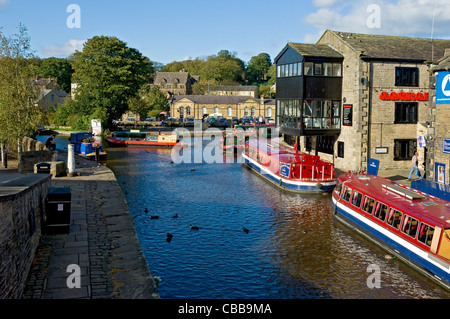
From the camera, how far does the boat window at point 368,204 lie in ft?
59.9

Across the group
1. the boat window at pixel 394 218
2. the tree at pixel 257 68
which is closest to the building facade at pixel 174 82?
the tree at pixel 257 68

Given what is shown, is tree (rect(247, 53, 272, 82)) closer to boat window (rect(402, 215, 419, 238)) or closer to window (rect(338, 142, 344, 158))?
window (rect(338, 142, 344, 158))

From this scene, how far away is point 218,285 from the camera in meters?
13.9

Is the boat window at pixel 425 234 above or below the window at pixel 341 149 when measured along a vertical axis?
below

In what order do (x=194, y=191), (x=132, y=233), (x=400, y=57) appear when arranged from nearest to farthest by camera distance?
(x=132, y=233) → (x=194, y=191) → (x=400, y=57)

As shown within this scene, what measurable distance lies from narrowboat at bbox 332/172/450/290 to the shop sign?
38.2 ft

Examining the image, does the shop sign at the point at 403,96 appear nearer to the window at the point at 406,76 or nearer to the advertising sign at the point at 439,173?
the window at the point at 406,76

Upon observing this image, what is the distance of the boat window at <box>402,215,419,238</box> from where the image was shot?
15242 mm

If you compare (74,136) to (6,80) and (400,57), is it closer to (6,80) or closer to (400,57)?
(6,80)

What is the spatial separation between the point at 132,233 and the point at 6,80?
18180 mm

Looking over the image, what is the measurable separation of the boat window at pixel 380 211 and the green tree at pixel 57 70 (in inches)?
4736

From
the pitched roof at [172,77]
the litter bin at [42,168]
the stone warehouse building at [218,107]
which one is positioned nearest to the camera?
the litter bin at [42,168]

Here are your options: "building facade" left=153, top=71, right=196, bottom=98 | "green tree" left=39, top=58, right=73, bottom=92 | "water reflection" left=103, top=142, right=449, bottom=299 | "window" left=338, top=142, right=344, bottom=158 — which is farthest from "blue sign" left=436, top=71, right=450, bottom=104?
"green tree" left=39, top=58, right=73, bottom=92
